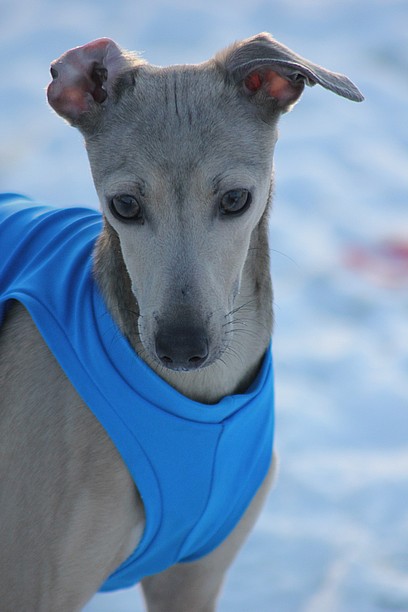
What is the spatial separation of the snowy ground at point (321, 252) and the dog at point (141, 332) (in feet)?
2.62

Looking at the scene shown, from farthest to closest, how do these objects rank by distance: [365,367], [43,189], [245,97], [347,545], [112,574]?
[43,189]
[365,367]
[347,545]
[112,574]
[245,97]

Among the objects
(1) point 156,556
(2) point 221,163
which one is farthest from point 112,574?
(2) point 221,163

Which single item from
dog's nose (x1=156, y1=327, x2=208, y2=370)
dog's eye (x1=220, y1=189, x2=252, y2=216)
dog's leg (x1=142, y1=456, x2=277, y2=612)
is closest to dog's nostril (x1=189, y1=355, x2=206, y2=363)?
dog's nose (x1=156, y1=327, x2=208, y2=370)

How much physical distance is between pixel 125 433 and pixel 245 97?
0.65 meters

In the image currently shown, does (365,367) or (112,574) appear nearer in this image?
(112,574)

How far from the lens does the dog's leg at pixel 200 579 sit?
209 cm

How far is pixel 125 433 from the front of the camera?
182 cm

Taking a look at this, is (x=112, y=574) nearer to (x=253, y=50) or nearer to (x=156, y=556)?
(x=156, y=556)

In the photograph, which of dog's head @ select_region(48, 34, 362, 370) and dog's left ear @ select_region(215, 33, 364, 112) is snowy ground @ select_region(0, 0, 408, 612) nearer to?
dog's head @ select_region(48, 34, 362, 370)

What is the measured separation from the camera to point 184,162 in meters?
1.73

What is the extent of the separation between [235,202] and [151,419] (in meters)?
0.42

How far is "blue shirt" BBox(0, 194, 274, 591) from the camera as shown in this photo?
1.82 meters

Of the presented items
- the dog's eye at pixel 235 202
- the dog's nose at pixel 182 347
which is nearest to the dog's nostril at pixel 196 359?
the dog's nose at pixel 182 347

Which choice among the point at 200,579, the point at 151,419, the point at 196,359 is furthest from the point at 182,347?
the point at 200,579
